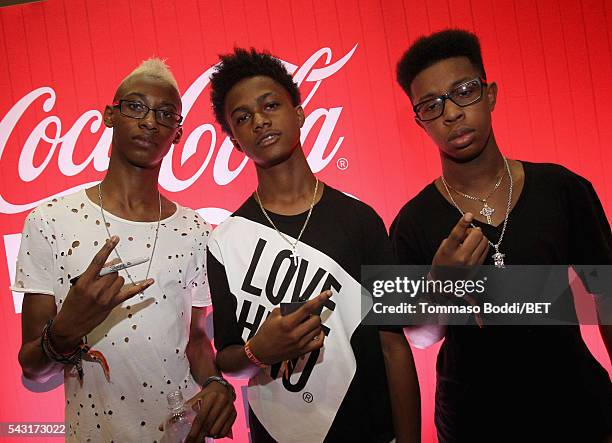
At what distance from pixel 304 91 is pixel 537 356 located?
69.5 inches

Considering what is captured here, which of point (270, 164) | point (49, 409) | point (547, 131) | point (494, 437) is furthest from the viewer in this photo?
point (49, 409)

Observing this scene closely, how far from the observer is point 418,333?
5.31 ft

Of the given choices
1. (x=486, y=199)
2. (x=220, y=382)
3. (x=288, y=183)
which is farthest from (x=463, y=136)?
(x=220, y=382)

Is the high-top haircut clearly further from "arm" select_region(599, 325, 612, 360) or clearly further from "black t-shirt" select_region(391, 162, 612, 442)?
"arm" select_region(599, 325, 612, 360)

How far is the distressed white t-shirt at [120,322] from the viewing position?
5.19 ft

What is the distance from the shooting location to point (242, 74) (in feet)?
5.67

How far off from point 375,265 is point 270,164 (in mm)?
498

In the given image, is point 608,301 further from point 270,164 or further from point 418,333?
point 270,164

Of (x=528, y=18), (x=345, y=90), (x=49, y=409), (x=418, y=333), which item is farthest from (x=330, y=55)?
(x=49, y=409)

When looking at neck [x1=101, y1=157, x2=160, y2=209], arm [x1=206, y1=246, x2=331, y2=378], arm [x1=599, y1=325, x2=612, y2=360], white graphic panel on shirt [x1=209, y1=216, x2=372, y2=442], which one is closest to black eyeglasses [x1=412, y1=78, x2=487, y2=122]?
white graphic panel on shirt [x1=209, y1=216, x2=372, y2=442]

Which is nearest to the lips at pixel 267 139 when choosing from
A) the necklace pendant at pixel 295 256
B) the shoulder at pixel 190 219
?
the necklace pendant at pixel 295 256

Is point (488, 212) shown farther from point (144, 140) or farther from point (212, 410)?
point (144, 140)

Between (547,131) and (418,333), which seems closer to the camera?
(418,333)

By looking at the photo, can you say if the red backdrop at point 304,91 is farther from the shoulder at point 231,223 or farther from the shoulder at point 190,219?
the shoulder at point 231,223
